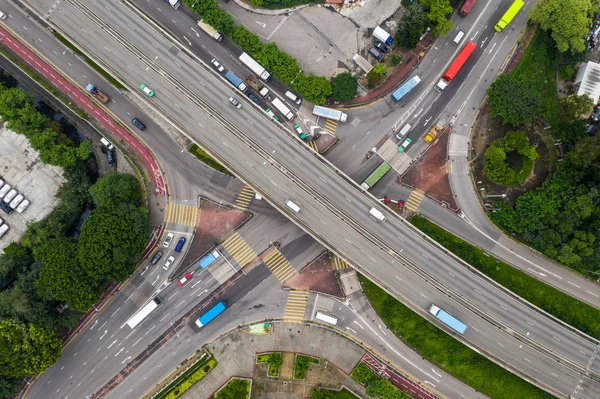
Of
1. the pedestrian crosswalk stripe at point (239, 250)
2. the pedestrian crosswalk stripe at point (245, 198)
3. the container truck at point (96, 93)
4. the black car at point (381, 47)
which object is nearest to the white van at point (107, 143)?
the container truck at point (96, 93)

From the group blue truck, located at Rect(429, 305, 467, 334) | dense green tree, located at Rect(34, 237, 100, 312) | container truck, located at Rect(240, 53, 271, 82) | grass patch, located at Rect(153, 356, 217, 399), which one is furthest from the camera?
container truck, located at Rect(240, 53, 271, 82)

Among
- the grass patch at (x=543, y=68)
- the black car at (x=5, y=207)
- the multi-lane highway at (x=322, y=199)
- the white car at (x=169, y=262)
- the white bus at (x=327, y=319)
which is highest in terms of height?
the grass patch at (x=543, y=68)

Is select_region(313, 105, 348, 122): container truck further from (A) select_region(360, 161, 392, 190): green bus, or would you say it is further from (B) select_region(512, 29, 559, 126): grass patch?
(B) select_region(512, 29, 559, 126): grass patch

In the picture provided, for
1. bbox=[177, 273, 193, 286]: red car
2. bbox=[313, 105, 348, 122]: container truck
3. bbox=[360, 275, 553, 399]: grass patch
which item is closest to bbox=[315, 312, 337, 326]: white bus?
bbox=[360, 275, 553, 399]: grass patch

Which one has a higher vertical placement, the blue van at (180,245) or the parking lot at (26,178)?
the blue van at (180,245)

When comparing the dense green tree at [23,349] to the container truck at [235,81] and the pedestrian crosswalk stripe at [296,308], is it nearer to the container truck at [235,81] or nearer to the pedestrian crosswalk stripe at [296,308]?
the pedestrian crosswalk stripe at [296,308]

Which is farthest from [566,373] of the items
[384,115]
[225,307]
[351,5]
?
[351,5]
